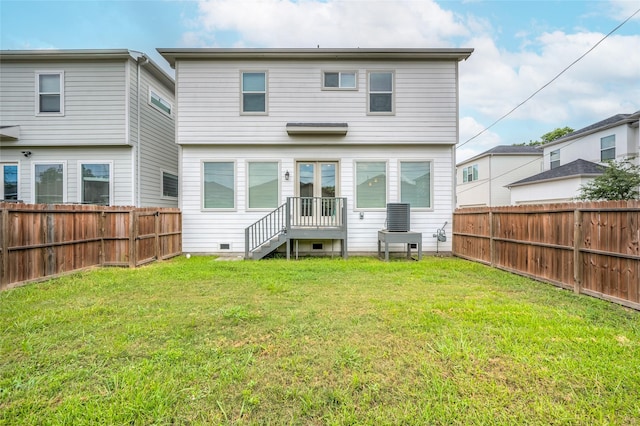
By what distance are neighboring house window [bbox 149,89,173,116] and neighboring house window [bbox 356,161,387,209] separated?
7529mm

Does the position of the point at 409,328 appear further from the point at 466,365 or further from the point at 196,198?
the point at 196,198

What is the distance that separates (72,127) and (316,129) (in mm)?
7525

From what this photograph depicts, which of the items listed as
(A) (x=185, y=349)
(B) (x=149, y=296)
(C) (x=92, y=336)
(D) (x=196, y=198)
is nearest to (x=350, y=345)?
(A) (x=185, y=349)

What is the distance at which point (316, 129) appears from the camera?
843cm

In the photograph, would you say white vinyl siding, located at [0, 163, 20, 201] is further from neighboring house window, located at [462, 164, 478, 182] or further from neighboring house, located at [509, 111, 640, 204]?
neighboring house window, located at [462, 164, 478, 182]

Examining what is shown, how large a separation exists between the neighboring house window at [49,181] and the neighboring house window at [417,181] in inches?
421

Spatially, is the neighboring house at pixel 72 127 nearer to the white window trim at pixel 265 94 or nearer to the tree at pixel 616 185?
the white window trim at pixel 265 94

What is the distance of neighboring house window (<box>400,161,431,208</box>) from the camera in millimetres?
8984

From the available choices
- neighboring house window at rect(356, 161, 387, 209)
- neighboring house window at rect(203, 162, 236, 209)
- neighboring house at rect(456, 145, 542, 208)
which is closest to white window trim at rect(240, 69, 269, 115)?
neighboring house window at rect(203, 162, 236, 209)

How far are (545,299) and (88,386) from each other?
18.1 feet

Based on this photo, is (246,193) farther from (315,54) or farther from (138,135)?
(315,54)

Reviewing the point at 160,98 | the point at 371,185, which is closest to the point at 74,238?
the point at 160,98

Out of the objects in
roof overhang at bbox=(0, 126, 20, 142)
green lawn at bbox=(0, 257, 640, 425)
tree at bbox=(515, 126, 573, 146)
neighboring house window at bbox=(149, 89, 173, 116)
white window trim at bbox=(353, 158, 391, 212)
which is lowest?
green lawn at bbox=(0, 257, 640, 425)

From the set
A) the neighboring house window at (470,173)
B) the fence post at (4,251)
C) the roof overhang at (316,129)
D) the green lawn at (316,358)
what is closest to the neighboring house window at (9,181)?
the fence post at (4,251)
